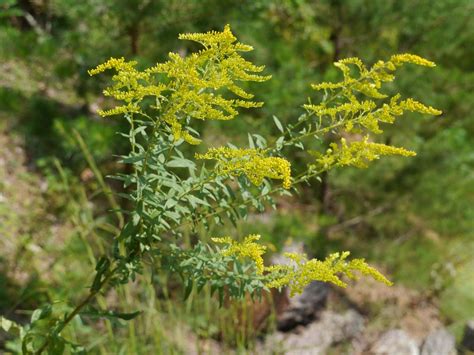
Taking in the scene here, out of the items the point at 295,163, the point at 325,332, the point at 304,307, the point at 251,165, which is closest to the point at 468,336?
the point at 325,332

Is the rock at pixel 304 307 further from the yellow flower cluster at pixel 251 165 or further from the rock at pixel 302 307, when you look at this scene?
the yellow flower cluster at pixel 251 165

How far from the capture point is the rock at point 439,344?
4.39m

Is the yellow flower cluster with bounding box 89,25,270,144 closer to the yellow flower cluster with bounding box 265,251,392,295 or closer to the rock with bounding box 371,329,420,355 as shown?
the yellow flower cluster with bounding box 265,251,392,295

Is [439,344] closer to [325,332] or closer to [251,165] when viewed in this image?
[325,332]

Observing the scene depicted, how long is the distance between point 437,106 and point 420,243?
4.78 feet

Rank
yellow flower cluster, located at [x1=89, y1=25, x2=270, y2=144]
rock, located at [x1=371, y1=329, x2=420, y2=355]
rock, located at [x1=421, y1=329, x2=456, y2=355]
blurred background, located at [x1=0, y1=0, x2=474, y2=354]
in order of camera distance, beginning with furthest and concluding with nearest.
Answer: rock, located at [x1=421, y1=329, x2=456, y2=355] → rock, located at [x1=371, y1=329, x2=420, y2=355] → blurred background, located at [x1=0, y1=0, x2=474, y2=354] → yellow flower cluster, located at [x1=89, y1=25, x2=270, y2=144]

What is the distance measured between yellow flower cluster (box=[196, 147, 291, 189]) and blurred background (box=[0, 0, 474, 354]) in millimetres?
1745

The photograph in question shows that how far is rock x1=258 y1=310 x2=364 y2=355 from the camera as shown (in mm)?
4102

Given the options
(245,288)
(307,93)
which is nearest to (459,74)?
(307,93)

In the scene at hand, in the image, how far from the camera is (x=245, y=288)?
1514 mm

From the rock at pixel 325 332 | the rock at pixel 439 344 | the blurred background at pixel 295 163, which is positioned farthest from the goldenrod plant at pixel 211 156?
the rock at pixel 439 344

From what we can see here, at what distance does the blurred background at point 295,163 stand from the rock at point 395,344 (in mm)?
23

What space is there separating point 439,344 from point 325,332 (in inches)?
34.9

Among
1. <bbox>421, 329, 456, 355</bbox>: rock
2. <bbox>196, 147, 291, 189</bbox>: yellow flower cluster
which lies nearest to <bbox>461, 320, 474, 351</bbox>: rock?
<bbox>421, 329, 456, 355</bbox>: rock
